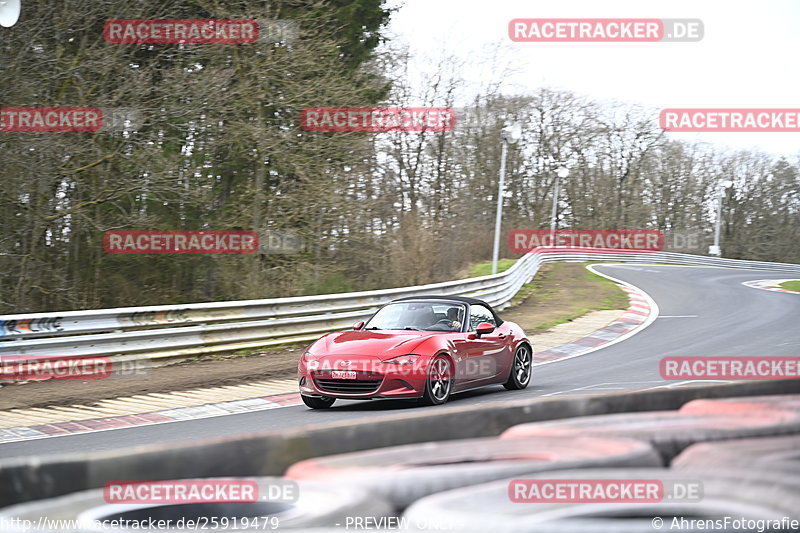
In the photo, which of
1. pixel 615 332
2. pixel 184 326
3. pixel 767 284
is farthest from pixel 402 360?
pixel 767 284

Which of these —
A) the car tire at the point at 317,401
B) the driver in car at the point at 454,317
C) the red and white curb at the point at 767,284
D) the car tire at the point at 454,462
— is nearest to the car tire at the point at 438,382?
the driver in car at the point at 454,317

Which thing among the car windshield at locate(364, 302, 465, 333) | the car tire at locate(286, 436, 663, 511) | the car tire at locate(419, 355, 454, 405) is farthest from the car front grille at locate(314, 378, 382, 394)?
the car tire at locate(286, 436, 663, 511)

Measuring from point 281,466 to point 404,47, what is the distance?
1465 inches

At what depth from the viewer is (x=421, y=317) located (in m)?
11.4

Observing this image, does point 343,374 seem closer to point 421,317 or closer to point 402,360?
point 402,360

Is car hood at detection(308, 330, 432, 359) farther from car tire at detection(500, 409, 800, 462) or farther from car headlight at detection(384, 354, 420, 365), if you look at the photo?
car tire at detection(500, 409, 800, 462)

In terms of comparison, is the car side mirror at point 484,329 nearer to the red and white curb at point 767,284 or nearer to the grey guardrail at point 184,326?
the grey guardrail at point 184,326

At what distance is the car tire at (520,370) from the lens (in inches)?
472

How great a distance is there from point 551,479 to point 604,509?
34 centimetres

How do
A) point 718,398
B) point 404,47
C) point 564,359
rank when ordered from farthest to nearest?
point 404,47 → point 564,359 → point 718,398

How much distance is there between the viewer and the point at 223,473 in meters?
2.69

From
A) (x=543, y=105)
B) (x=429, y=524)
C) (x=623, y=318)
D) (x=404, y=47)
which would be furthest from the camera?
(x=543, y=105)

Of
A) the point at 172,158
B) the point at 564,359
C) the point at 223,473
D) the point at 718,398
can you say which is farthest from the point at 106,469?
the point at 172,158

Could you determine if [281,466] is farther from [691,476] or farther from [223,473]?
[691,476]
